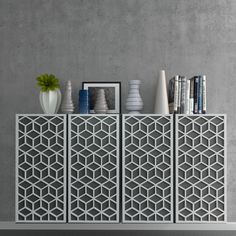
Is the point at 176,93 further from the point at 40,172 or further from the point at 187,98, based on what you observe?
the point at 40,172

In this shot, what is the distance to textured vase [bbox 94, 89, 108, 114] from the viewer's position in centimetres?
355

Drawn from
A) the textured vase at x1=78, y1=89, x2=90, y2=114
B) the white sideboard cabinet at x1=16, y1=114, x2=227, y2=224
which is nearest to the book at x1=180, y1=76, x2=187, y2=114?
the white sideboard cabinet at x1=16, y1=114, x2=227, y2=224

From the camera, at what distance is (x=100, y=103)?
3.57 m

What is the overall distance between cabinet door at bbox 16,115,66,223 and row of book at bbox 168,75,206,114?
35.4 inches

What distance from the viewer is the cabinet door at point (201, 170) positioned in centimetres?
337

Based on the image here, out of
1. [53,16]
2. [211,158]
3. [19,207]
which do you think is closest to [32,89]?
[53,16]

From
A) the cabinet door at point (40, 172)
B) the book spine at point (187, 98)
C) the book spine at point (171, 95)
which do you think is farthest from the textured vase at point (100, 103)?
the book spine at point (187, 98)

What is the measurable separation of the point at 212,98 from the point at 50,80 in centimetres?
136

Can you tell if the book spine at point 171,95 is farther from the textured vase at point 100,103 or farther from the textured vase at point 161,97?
the textured vase at point 100,103

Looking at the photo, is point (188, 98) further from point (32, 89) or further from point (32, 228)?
point (32, 228)

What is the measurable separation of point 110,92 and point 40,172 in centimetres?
91

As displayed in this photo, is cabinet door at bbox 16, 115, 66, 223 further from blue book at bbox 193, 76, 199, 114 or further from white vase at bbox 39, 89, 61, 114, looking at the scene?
blue book at bbox 193, 76, 199, 114

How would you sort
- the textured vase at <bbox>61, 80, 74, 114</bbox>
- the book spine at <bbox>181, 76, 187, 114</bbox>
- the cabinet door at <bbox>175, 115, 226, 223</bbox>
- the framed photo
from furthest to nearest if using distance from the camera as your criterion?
the framed photo
the textured vase at <bbox>61, 80, 74, 114</bbox>
the book spine at <bbox>181, 76, 187, 114</bbox>
the cabinet door at <bbox>175, 115, 226, 223</bbox>

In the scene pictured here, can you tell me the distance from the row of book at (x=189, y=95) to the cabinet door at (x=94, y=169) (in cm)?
51
